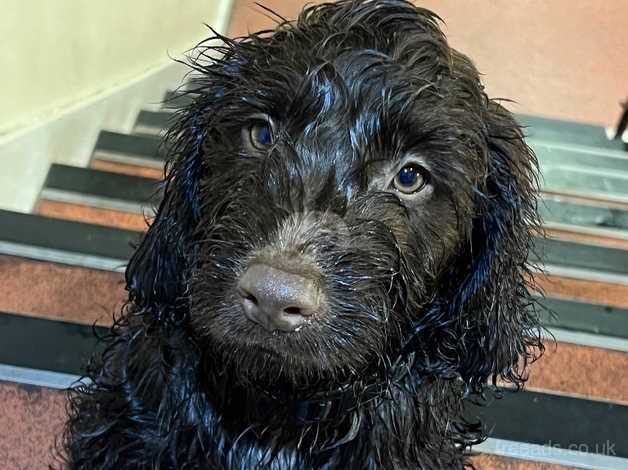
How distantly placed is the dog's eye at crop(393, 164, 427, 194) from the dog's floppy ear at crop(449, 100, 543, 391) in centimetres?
15

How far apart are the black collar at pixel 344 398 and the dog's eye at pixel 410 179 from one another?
0.34 metres

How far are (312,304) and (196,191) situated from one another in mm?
486

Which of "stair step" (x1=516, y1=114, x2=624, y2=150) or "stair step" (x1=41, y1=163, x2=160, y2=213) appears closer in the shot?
"stair step" (x1=41, y1=163, x2=160, y2=213)

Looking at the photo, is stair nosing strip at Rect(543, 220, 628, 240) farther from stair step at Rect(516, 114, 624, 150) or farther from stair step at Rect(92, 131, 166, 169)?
stair step at Rect(92, 131, 166, 169)

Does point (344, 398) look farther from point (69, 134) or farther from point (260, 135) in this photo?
point (69, 134)

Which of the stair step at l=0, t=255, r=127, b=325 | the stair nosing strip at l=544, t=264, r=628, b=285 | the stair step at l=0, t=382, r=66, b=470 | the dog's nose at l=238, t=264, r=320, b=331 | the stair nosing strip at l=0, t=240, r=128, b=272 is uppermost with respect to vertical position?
the dog's nose at l=238, t=264, r=320, b=331

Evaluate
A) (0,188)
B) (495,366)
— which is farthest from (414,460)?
(0,188)

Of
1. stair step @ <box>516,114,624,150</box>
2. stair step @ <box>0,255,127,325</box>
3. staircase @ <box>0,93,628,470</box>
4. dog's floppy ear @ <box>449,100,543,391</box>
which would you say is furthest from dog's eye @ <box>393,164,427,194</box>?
stair step @ <box>516,114,624,150</box>

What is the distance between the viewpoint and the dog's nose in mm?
1011

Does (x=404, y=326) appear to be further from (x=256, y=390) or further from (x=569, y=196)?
(x=569, y=196)

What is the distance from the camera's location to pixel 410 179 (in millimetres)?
1271

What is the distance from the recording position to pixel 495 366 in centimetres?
156

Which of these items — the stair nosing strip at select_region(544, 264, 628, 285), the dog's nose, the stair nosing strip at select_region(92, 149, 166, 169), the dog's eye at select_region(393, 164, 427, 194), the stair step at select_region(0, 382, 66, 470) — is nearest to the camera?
the dog's nose

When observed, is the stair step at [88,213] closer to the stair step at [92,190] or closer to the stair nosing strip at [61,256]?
the stair step at [92,190]
